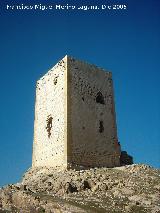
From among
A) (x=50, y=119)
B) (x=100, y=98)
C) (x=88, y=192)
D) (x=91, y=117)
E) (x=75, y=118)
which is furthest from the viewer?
(x=100, y=98)

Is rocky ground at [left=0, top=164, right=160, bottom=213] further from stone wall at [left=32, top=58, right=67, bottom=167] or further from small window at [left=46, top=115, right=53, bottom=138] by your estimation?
small window at [left=46, top=115, right=53, bottom=138]

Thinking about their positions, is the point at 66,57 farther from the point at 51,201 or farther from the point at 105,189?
the point at 51,201

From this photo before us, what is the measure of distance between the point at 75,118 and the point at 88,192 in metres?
6.84

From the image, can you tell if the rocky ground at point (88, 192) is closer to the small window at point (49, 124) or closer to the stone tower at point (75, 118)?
the stone tower at point (75, 118)

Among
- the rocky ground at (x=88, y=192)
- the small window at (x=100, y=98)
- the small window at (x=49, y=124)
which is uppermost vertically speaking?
the small window at (x=100, y=98)

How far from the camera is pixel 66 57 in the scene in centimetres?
2411

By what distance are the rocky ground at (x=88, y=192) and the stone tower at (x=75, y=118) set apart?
182 centimetres

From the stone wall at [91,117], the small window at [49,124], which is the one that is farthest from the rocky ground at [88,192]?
the small window at [49,124]

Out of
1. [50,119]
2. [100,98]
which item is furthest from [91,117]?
[50,119]

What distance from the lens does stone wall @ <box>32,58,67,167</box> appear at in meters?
22.5

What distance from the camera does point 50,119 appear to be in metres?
24.5

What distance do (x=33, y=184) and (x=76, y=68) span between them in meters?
9.30

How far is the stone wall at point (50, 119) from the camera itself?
22547 mm

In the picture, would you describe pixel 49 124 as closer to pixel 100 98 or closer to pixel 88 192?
pixel 100 98
